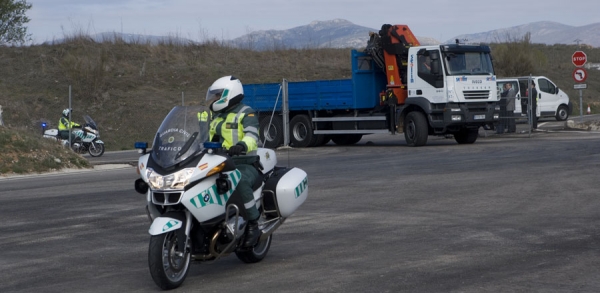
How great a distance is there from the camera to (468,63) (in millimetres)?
25516

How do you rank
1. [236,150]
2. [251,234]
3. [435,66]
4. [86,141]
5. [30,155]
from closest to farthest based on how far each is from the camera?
[236,150] → [251,234] → [30,155] → [435,66] → [86,141]

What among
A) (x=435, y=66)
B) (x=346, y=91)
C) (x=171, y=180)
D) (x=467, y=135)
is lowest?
(x=467, y=135)

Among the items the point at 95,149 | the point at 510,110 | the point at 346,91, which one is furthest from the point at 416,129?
the point at 95,149

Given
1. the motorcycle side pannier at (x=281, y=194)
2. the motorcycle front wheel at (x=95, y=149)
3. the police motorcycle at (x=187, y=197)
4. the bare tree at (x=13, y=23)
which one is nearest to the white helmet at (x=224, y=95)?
the police motorcycle at (x=187, y=197)

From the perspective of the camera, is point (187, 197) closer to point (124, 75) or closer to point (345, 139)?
point (345, 139)

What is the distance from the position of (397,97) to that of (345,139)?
330 centimetres

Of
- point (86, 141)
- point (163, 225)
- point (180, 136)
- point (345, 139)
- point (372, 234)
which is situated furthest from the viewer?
point (345, 139)

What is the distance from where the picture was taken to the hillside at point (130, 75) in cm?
3862

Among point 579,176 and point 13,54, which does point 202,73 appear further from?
A: point 579,176

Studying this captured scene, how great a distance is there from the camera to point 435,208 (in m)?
12.4

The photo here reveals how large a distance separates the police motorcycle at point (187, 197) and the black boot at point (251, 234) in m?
0.05

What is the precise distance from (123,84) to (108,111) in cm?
399

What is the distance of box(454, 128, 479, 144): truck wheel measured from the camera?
26.4 metres

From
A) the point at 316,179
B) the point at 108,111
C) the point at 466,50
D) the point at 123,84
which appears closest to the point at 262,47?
the point at 123,84
